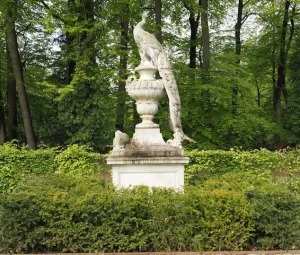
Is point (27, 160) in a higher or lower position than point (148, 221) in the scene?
higher

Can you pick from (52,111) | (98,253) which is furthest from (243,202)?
(52,111)

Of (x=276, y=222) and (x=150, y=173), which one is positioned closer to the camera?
(x=276, y=222)

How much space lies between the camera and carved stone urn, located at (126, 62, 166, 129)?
7734 mm

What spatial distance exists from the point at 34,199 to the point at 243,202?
303cm

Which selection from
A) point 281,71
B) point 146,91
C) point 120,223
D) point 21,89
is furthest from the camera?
point 281,71

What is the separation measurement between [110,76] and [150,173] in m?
10.8

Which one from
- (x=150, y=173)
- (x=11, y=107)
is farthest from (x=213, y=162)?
(x=11, y=107)

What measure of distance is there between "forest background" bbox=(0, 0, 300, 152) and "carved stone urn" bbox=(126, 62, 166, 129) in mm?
9044

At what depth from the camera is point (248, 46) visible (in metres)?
25.9

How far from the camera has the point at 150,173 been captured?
299 inches

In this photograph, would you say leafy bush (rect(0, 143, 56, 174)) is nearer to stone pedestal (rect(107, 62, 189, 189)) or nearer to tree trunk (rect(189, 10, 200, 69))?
stone pedestal (rect(107, 62, 189, 189))

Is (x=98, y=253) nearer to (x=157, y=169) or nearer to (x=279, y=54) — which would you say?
(x=157, y=169)

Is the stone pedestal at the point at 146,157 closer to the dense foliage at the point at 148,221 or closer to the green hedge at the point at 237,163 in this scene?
the dense foliage at the point at 148,221

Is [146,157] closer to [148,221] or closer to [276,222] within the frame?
[148,221]
